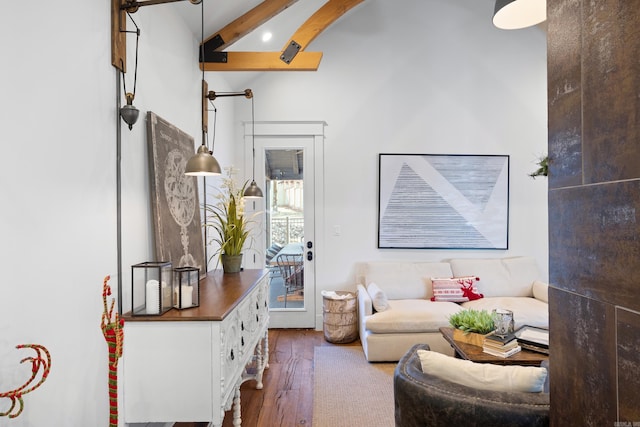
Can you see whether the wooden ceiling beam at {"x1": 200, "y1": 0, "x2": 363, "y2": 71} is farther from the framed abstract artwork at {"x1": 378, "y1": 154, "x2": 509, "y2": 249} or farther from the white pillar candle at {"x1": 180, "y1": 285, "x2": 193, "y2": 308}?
the white pillar candle at {"x1": 180, "y1": 285, "x2": 193, "y2": 308}

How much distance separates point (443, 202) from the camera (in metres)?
4.25

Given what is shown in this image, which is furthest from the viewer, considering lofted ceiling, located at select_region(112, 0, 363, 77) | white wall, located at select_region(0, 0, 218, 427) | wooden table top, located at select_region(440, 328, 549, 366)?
lofted ceiling, located at select_region(112, 0, 363, 77)

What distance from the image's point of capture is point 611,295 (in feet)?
2.66

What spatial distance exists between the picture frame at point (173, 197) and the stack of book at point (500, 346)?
2.02 m

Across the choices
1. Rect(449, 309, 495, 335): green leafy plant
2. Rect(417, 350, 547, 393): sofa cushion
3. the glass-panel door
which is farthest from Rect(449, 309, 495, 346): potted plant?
the glass-panel door

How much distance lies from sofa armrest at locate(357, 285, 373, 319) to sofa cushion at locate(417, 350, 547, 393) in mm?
1921

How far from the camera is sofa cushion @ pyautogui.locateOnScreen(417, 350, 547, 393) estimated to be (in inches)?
54.8

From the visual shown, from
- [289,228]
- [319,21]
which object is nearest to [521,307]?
[289,228]

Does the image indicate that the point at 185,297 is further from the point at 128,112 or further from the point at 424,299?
the point at 424,299

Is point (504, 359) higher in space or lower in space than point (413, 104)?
lower

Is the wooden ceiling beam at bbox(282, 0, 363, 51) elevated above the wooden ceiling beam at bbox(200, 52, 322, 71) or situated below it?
above

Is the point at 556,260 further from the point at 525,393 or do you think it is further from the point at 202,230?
the point at 202,230

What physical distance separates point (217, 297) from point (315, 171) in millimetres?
2475

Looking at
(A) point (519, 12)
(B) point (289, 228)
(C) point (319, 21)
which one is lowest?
(B) point (289, 228)
